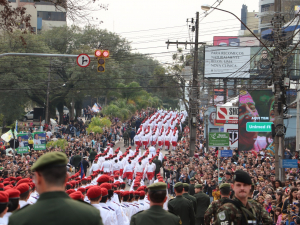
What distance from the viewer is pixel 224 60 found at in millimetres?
40562

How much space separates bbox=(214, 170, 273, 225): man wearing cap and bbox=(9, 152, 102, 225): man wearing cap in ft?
5.52

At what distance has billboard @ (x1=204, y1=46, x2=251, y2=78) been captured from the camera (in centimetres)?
4022

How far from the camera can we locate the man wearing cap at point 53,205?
2.44m

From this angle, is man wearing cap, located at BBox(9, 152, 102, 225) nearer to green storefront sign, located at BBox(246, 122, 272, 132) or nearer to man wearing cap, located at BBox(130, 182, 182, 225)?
man wearing cap, located at BBox(130, 182, 182, 225)

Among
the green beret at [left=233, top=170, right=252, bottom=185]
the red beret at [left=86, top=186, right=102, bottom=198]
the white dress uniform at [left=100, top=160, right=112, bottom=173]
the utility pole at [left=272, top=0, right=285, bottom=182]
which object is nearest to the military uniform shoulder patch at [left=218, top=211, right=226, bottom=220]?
the green beret at [left=233, top=170, right=252, bottom=185]

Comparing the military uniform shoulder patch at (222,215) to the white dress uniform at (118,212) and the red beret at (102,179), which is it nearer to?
the white dress uniform at (118,212)

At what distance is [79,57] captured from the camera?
51.8 feet

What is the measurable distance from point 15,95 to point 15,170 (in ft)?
95.0

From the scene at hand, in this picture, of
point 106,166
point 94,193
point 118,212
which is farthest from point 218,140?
point 94,193

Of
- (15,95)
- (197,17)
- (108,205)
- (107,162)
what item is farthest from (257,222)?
(15,95)

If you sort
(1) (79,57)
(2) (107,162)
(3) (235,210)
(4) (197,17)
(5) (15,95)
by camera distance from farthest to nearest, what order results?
(5) (15,95) → (4) (197,17) → (2) (107,162) → (1) (79,57) → (3) (235,210)

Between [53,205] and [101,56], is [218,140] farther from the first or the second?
[53,205]

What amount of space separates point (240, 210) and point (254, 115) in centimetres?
2114

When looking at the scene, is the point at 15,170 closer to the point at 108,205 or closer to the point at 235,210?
the point at 108,205
